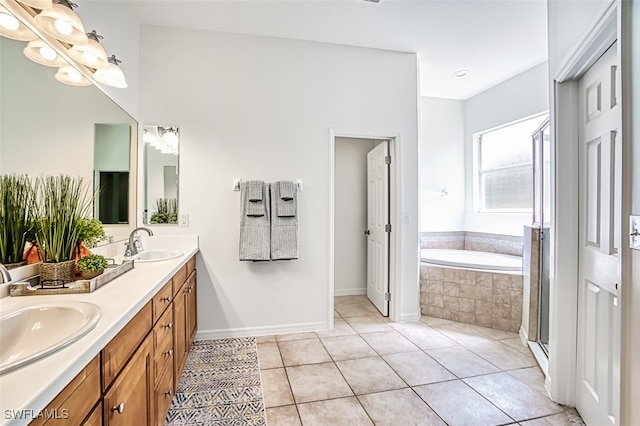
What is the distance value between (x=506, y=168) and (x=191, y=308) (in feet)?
12.6

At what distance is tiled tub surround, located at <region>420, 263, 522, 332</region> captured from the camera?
9.45ft

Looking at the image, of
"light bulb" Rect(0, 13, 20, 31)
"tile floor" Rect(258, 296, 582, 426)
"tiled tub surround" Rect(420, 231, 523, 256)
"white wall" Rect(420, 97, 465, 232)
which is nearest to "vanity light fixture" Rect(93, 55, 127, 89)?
"light bulb" Rect(0, 13, 20, 31)

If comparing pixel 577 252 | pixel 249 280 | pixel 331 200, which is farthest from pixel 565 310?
pixel 249 280

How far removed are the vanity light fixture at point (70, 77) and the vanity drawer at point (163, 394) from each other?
1567mm

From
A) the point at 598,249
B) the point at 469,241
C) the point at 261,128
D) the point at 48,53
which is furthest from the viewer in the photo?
the point at 469,241

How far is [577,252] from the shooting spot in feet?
5.72

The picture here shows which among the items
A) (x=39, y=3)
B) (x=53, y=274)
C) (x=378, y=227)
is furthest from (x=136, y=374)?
(x=378, y=227)

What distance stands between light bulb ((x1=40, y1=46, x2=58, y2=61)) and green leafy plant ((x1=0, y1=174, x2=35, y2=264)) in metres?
0.59

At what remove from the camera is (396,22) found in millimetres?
2562

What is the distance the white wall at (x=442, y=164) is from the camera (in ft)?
14.0

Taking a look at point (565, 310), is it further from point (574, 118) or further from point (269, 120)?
point (269, 120)

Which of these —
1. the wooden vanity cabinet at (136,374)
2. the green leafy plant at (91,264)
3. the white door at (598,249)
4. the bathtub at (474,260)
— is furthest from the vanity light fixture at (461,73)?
the green leafy plant at (91,264)

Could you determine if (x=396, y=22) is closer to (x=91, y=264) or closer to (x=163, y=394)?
(x=91, y=264)

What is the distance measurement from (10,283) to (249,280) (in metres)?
1.73
